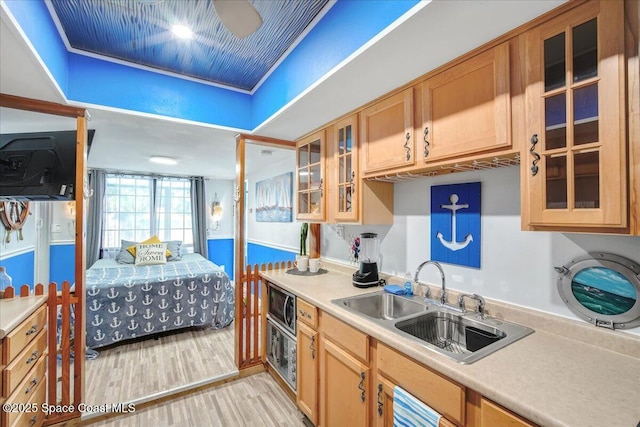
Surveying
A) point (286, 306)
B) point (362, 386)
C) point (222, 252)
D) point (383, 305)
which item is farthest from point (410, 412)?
point (222, 252)

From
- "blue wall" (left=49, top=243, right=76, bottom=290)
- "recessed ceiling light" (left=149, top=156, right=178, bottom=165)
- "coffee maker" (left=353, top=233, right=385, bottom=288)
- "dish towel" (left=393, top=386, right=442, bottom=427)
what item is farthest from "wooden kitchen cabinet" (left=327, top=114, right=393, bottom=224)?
"blue wall" (left=49, top=243, right=76, bottom=290)

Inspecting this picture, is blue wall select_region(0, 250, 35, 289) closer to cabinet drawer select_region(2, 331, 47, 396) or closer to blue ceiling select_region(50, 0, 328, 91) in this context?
cabinet drawer select_region(2, 331, 47, 396)

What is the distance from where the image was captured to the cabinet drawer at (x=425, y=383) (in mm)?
1003

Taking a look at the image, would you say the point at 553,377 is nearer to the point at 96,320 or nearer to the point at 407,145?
the point at 407,145

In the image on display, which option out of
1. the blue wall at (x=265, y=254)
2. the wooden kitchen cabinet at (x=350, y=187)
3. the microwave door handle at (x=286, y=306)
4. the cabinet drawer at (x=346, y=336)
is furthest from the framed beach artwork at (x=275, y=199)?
the cabinet drawer at (x=346, y=336)

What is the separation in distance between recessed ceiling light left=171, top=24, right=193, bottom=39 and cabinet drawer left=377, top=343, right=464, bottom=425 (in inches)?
82.8

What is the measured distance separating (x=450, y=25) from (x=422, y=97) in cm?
43

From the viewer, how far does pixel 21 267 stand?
134 inches

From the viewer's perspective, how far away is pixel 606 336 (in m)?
1.12

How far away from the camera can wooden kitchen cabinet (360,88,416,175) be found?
163cm

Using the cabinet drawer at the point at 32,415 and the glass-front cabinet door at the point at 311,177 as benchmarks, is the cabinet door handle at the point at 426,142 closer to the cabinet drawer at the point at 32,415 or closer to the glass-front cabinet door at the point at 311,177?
the glass-front cabinet door at the point at 311,177

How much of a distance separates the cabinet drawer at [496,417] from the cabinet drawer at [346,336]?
1.87 feet

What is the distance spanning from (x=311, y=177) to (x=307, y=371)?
61.1 inches

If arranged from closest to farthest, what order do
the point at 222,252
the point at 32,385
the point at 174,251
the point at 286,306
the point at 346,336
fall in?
the point at 346,336, the point at 32,385, the point at 286,306, the point at 174,251, the point at 222,252
